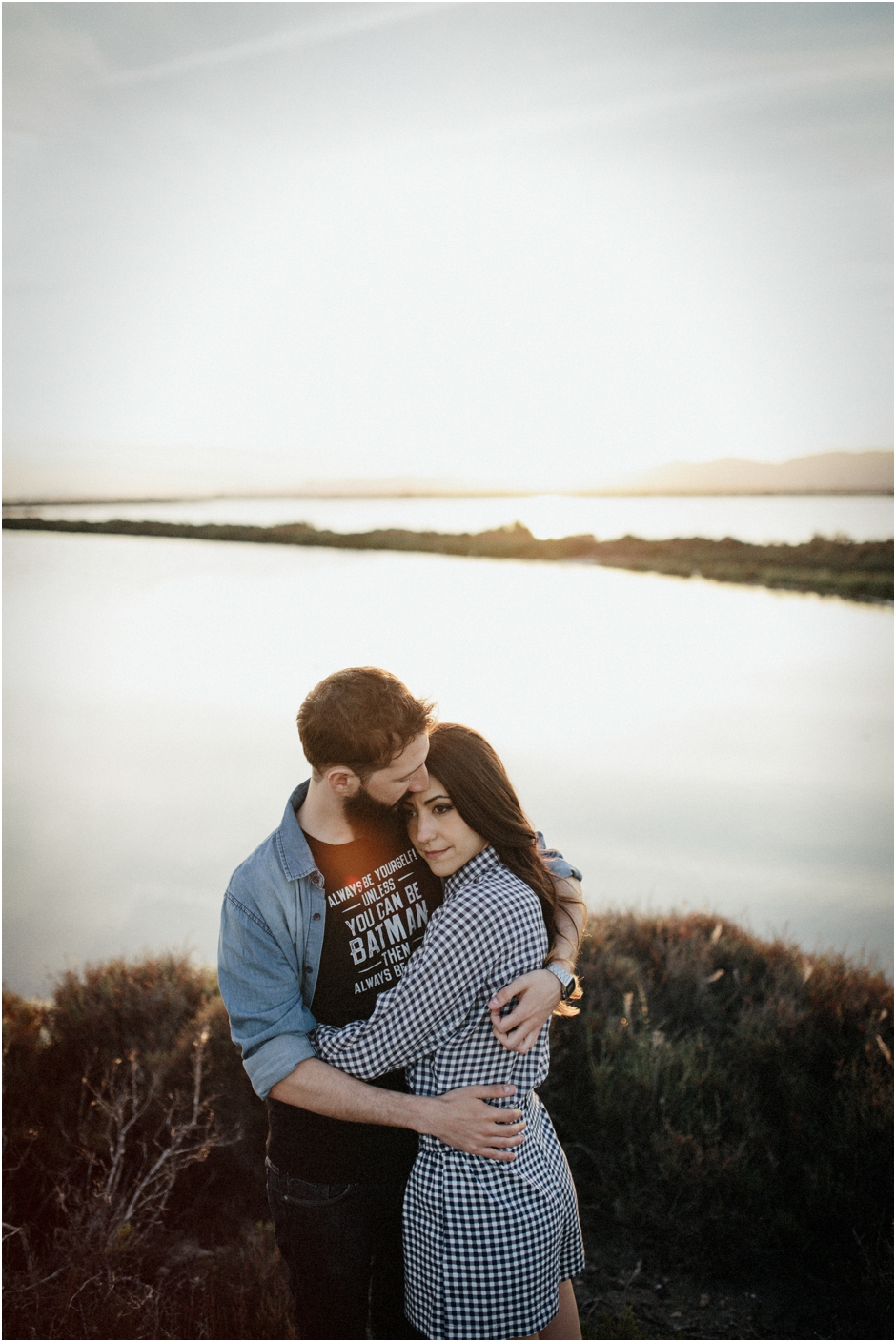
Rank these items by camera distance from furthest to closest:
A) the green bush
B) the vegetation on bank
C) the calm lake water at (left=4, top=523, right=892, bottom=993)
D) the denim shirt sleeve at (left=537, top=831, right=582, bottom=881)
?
the calm lake water at (left=4, top=523, right=892, bottom=993)
the green bush
the vegetation on bank
the denim shirt sleeve at (left=537, top=831, right=582, bottom=881)

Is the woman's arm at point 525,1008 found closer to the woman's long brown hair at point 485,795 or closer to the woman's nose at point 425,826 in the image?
the woman's long brown hair at point 485,795

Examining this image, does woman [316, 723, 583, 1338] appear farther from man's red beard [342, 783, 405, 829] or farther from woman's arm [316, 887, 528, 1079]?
man's red beard [342, 783, 405, 829]

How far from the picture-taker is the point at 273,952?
2209mm

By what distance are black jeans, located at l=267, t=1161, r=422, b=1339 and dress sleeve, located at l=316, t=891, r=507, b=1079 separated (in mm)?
416

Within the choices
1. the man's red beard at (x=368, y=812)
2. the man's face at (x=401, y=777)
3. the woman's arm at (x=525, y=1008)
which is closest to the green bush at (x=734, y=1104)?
the woman's arm at (x=525, y=1008)

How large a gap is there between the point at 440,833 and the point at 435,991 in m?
0.40

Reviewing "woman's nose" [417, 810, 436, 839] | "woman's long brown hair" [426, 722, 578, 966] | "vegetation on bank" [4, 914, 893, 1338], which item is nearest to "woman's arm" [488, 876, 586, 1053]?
"woman's long brown hair" [426, 722, 578, 966]

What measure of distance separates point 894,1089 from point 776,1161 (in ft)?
2.47

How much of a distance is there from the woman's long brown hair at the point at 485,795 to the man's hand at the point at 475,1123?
20.7 inches

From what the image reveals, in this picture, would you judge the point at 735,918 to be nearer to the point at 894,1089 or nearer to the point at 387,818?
the point at 894,1089

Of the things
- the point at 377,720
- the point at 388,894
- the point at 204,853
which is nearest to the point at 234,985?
the point at 388,894

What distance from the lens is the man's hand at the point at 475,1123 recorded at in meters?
2.07

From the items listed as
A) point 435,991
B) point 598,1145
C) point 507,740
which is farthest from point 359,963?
point 507,740

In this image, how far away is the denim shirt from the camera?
2145 mm
